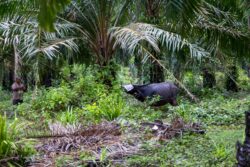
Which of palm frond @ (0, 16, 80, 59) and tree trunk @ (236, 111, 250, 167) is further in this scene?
palm frond @ (0, 16, 80, 59)

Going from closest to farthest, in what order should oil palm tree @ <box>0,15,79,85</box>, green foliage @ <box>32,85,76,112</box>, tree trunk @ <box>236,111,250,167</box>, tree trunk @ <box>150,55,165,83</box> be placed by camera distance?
tree trunk @ <box>236,111,250,167</box> → oil palm tree @ <box>0,15,79,85</box> → green foliage @ <box>32,85,76,112</box> → tree trunk @ <box>150,55,165,83</box>

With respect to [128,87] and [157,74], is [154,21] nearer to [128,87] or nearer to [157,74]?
[157,74]

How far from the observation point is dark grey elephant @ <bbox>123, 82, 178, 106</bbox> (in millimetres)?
9398

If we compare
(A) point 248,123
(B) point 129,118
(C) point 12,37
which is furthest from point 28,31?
(A) point 248,123

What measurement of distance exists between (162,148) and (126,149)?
1.59 ft

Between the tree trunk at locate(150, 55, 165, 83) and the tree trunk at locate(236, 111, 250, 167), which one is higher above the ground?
the tree trunk at locate(150, 55, 165, 83)

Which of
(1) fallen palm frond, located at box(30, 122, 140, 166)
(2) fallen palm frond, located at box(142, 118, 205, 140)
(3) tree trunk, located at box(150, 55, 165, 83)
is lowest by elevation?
(1) fallen palm frond, located at box(30, 122, 140, 166)

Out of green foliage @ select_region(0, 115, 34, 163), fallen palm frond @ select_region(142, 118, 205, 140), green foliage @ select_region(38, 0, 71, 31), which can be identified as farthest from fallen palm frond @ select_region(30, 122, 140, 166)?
green foliage @ select_region(38, 0, 71, 31)

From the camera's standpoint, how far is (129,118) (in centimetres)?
741

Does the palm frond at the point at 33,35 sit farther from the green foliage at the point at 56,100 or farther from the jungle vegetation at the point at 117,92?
the green foliage at the point at 56,100

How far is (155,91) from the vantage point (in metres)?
9.38

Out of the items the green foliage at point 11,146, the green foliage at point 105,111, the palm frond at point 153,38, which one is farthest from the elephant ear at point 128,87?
the green foliage at point 11,146

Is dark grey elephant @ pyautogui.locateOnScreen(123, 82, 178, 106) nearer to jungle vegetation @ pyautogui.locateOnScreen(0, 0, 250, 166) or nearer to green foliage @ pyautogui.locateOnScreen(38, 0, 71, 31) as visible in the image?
jungle vegetation @ pyautogui.locateOnScreen(0, 0, 250, 166)

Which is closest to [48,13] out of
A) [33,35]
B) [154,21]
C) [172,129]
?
[172,129]
